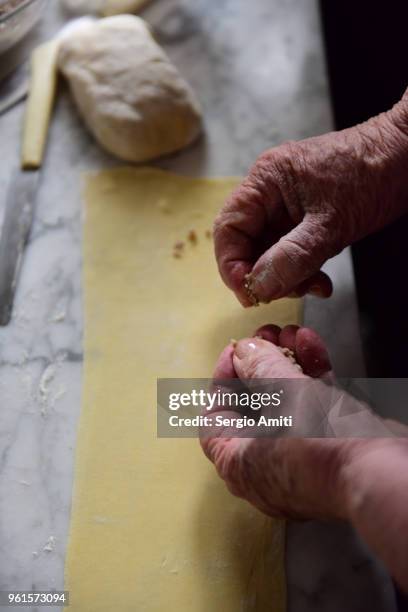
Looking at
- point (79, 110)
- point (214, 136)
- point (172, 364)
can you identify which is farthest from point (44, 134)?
point (172, 364)

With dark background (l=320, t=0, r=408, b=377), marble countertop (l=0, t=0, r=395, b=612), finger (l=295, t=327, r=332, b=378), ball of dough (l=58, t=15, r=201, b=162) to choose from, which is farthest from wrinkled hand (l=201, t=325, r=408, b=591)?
ball of dough (l=58, t=15, r=201, b=162)

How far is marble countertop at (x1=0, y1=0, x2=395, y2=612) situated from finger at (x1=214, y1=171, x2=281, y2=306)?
16cm

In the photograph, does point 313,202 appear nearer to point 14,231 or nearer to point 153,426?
point 153,426

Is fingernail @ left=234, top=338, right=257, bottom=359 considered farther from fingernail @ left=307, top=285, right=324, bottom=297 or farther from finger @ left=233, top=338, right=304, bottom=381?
fingernail @ left=307, top=285, right=324, bottom=297

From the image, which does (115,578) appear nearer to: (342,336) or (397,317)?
(342,336)

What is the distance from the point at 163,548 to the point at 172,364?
25 centimetres

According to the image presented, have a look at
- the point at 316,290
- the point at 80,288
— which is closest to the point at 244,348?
the point at 316,290

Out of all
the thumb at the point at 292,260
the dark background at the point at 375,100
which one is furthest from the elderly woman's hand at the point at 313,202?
the dark background at the point at 375,100

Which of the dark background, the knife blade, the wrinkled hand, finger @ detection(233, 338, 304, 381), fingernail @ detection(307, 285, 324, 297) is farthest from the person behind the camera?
the dark background

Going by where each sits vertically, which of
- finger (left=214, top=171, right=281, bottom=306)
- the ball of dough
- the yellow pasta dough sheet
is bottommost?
the yellow pasta dough sheet

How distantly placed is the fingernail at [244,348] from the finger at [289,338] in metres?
0.04

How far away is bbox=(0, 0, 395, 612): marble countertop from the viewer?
2.49ft

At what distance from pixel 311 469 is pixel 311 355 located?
0.17 metres

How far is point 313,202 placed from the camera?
0.81 meters
